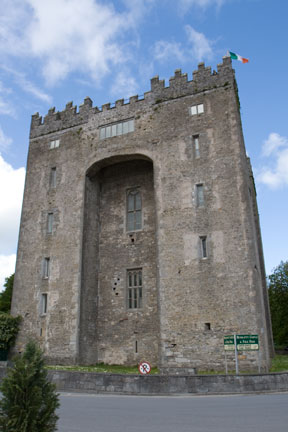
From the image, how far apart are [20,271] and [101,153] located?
30.0ft

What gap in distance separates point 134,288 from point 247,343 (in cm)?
900

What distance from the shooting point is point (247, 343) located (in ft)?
52.5

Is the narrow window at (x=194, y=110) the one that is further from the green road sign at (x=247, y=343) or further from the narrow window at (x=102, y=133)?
the green road sign at (x=247, y=343)

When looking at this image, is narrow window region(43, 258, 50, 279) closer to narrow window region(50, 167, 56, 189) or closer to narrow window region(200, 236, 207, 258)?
narrow window region(50, 167, 56, 189)

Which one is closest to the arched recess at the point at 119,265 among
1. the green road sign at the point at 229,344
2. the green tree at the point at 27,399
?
the green road sign at the point at 229,344

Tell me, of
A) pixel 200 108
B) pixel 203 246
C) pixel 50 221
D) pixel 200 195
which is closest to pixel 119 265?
pixel 50 221

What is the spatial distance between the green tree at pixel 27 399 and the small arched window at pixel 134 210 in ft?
63.4

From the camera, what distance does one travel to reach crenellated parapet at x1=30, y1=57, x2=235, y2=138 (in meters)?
22.7

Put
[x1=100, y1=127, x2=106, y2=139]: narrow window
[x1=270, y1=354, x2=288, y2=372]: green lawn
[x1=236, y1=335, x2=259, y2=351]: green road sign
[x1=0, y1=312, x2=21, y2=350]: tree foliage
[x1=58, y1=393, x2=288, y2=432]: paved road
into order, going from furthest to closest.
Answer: [x1=100, y1=127, x2=106, y2=139]: narrow window
[x1=0, y1=312, x2=21, y2=350]: tree foliage
[x1=270, y1=354, x2=288, y2=372]: green lawn
[x1=236, y1=335, x2=259, y2=351]: green road sign
[x1=58, y1=393, x2=288, y2=432]: paved road

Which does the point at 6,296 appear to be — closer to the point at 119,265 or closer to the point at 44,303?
the point at 44,303

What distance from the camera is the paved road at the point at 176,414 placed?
7.23 meters

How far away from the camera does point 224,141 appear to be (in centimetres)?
2134

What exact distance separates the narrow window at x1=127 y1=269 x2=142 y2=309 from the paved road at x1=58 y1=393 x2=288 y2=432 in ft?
37.4

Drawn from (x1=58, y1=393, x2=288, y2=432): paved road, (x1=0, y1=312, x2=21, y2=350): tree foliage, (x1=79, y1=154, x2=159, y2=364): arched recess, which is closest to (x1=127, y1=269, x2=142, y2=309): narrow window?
(x1=79, y1=154, x2=159, y2=364): arched recess
